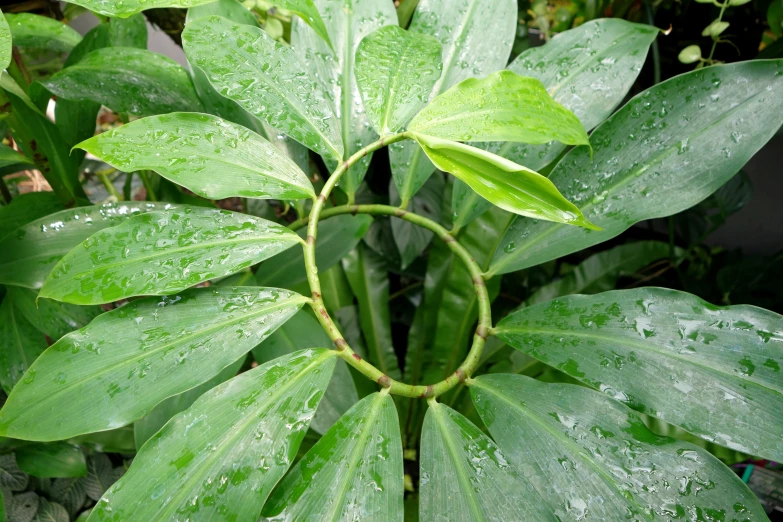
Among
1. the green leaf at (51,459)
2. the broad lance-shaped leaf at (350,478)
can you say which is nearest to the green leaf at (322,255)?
the broad lance-shaped leaf at (350,478)

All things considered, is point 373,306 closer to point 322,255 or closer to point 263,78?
point 322,255

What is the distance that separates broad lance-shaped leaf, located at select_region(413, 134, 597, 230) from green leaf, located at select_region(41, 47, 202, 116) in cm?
41

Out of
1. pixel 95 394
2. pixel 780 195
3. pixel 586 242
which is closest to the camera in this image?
pixel 95 394

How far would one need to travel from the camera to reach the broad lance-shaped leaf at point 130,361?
0.39 meters

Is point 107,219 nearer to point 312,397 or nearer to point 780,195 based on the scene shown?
point 312,397

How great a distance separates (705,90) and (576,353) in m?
0.31

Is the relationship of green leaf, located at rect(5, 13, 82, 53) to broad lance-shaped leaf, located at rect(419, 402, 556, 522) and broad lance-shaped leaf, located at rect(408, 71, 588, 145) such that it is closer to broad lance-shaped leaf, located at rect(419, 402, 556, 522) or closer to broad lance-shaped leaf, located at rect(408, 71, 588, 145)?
broad lance-shaped leaf, located at rect(408, 71, 588, 145)

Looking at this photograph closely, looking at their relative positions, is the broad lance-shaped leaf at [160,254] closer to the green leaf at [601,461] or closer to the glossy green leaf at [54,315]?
the glossy green leaf at [54,315]

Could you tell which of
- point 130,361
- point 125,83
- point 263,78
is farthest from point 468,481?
point 125,83

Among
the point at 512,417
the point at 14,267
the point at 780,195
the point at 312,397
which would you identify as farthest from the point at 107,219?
the point at 780,195

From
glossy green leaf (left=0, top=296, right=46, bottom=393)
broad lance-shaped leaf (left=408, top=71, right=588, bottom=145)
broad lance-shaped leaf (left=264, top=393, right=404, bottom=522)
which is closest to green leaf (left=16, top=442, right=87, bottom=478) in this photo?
glossy green leaf (left=0, top=296, right=46, bottom=393)

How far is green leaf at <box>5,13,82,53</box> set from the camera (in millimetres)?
654

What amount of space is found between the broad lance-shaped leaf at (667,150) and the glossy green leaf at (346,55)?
0.24 m

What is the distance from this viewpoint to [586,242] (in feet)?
1.65
